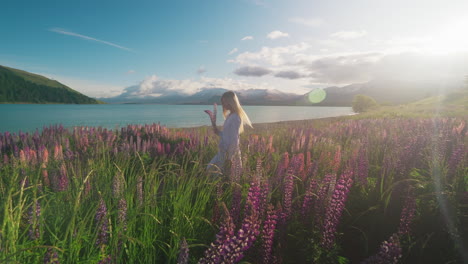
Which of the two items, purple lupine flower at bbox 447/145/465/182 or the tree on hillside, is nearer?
purple lupine flower at bbox 447/145/465/182

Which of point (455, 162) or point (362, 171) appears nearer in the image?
point (455, 162)

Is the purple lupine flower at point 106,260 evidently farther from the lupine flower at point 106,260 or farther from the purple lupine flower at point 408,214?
the purple lupine flower at point 408,214

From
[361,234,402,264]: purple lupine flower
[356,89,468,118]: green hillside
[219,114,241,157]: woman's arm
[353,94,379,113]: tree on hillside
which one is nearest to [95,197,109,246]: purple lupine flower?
[361,234,402,264]: purple lupine flower

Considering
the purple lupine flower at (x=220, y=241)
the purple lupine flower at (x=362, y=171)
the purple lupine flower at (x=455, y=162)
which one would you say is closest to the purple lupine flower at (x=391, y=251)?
the purple lupine flower at (x=220, y=241)

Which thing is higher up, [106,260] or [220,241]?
[220,241]

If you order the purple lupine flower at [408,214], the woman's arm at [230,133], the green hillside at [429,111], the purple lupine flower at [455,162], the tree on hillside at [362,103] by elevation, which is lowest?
the purple lupine flower at [408,214]

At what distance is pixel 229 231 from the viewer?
1.39m

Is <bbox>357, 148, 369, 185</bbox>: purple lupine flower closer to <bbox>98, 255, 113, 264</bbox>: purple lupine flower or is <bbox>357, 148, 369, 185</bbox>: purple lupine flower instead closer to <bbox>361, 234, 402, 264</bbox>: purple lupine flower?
<bbox>361, 234, 402, 264</bbox>: purple lupine flower

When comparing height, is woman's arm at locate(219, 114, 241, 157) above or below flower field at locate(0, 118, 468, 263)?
above

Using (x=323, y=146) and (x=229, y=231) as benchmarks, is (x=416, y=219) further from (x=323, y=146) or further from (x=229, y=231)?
(x=323, y=146)

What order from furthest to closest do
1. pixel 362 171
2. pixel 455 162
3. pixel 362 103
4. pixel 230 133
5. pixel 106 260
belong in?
pixel 362 103
pixel 230 133
pixel 362 171
pixel 455 162
pixel 106 260

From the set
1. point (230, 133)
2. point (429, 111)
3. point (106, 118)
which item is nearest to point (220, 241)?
point (230, 133)

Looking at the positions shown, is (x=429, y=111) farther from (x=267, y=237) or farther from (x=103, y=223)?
(x=103, y=223)

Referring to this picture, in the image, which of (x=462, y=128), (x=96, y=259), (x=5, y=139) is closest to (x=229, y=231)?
(x=96, y=259)
